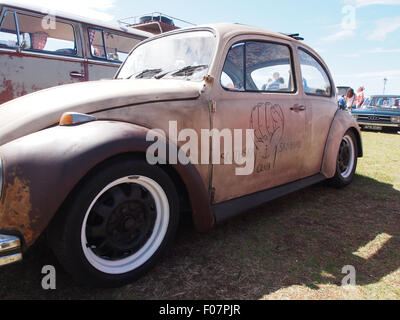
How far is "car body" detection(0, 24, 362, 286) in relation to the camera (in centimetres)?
154

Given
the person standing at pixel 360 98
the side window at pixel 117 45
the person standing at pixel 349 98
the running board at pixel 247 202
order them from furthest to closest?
the person standing at pixel 360 98, the person standing at pixel 349 98, the side window at pixel 117 45, the running board at pixel 247 202

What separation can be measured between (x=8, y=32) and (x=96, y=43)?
1.69 m

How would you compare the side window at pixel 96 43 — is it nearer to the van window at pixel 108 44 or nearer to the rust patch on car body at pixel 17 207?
the van window at pixel 108 44

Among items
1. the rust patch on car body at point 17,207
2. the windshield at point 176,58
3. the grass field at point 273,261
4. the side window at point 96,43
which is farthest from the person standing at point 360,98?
the rust patch on car body at point 17,207

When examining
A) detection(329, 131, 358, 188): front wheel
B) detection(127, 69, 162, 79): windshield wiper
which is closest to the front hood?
detection(127, 69, 162, 79): windshield wiper

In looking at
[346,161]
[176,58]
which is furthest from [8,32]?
[346,161]

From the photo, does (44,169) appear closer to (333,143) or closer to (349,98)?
(333,143)

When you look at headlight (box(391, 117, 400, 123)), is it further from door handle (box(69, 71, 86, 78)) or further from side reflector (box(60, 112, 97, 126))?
side reflector (box(60, 112, 97, 126))

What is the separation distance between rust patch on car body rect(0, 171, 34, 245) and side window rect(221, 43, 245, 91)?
5.11 ft

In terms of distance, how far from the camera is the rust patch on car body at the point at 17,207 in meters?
1.48

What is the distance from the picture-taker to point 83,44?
5.98 metres

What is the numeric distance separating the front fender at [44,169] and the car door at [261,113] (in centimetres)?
96

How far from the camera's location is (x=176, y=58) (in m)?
2.63

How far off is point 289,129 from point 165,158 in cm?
149
